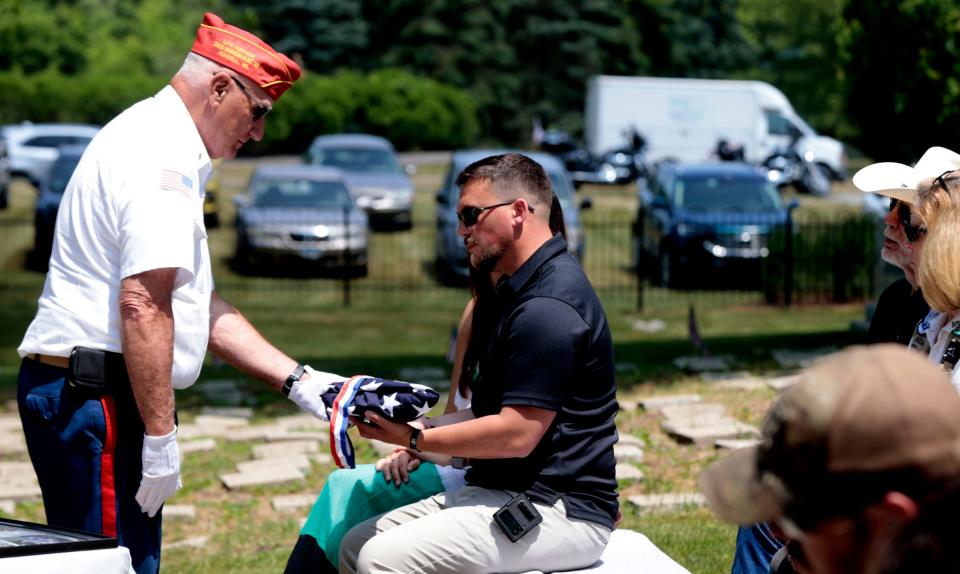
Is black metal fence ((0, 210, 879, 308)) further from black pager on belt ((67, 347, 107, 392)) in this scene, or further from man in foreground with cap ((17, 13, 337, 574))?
black pager on belt ((67, 347, 107, 392))

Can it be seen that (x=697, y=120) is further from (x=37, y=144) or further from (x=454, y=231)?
(x=454, y=231)

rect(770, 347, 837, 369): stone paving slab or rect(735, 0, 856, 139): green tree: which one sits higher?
rect(770, 347, 837, 369): stone paving slab

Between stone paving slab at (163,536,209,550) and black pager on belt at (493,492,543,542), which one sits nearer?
black pager on belt at (493,492,543,542)

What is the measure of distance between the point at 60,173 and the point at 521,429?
60.4ft

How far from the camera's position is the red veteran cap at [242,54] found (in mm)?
3996

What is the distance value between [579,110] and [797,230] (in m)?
35.0

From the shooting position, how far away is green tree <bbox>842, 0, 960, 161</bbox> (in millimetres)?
11930

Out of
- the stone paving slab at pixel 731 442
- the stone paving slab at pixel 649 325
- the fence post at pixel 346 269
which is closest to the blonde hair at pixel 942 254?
the stone paving slab at pixel 731 442

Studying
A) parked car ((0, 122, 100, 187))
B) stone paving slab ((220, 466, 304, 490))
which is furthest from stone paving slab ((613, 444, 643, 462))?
parked car ((0, 122, 100, 187))

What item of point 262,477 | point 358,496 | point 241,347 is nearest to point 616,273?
point 262,477

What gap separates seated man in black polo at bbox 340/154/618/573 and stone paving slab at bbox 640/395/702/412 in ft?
16.2

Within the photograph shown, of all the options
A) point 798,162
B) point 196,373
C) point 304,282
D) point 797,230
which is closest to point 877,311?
→ point 196,373

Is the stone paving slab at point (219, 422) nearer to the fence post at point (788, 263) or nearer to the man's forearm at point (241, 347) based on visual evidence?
the man's forearm at point (241, 347)

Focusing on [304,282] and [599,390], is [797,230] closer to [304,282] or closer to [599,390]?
[304,282]
